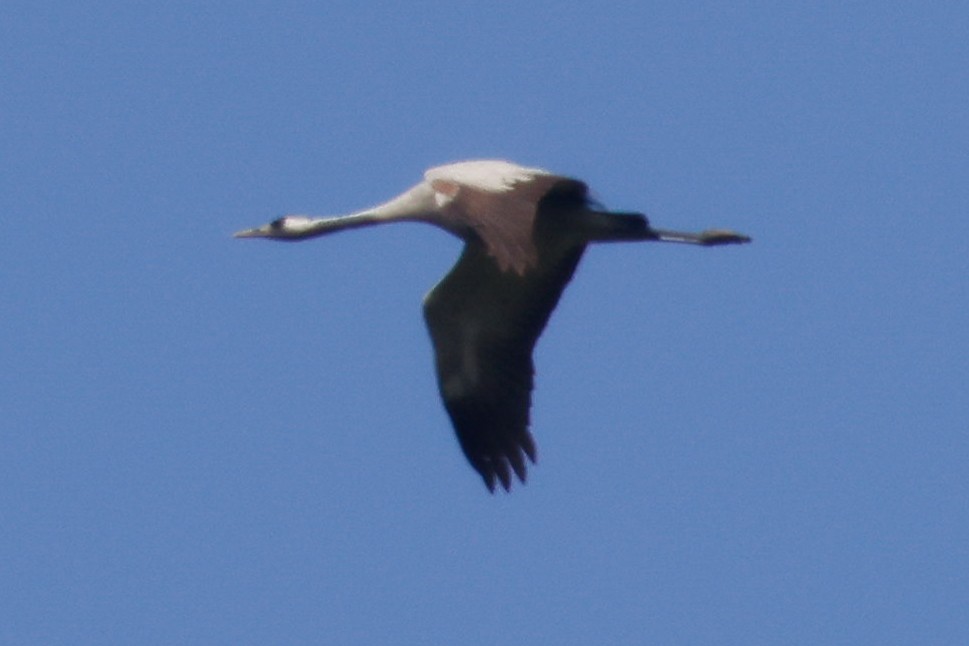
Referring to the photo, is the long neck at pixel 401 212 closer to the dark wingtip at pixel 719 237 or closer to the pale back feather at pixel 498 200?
the pale back feather at pixel 498 200

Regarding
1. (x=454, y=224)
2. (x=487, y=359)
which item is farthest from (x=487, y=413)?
(x=454, y=224)

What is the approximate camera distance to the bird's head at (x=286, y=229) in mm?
16141

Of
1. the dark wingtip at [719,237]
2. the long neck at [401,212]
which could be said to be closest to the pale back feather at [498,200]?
the long neck at [401,212]

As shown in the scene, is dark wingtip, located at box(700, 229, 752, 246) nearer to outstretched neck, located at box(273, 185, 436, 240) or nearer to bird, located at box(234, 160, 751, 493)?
bird, located at box(234, 160, 751, 493)

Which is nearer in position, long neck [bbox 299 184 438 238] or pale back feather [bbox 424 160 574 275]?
pale back feather [bbox 424 160 574 275]

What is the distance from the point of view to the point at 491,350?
16.2 metres

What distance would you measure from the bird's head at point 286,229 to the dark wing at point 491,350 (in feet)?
2.85

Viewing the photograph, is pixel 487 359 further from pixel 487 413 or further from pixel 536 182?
pixel 536 182

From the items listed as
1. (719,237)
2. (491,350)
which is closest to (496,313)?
(491,350)

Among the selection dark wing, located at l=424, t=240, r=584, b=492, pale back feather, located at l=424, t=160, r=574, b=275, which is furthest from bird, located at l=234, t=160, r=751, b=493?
pale back feather, located at l=424, t=160, r=574, b=275

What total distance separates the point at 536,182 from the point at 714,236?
222cm

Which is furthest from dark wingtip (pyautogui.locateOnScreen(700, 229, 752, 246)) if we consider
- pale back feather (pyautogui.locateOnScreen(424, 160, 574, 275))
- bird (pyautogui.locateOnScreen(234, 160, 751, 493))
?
pale back feather (pyautogui.locateOnScreen(424, 160, 574, 275))

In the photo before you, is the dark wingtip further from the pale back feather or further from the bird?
the pale back feather

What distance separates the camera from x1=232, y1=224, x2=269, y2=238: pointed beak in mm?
16406
